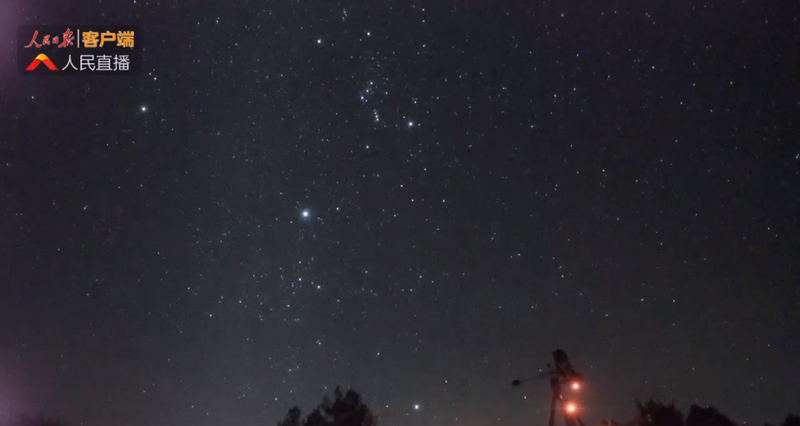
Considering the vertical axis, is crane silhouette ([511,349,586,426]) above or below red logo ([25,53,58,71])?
below

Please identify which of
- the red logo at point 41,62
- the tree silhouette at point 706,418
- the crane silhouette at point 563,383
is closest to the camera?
the crane silhouette at point 563,383

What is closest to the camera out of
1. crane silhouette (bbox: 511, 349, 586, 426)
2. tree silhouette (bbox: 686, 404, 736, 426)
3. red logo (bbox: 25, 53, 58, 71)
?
crane silhouette (bbox: 511, 349, 586, 426)

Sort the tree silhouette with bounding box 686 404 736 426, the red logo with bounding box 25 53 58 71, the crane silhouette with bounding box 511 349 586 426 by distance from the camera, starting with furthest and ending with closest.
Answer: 1. the tree silhouette with bounding box 686 404 736 426
2. the red logo with bounding box 25 53 58 71
3. the crane silhouette with bounding box 511 349 586 426

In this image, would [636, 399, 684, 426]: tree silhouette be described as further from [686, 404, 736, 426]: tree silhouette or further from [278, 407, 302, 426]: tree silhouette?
[278, 407, 302, 426]: tree silhouette

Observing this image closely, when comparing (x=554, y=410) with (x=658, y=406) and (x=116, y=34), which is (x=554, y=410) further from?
(x=658, y=406)

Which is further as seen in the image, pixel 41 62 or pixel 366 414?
pixel 366 414

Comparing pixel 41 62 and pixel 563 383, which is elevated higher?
pixel 41 62

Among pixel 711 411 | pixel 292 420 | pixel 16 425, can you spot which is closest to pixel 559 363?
pixel 292 420

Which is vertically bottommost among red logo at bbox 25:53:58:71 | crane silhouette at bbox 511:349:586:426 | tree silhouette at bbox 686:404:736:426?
crane silhouette at bbox 511:349:586:426

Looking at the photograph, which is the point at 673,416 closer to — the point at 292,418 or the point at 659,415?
the point at 659,415

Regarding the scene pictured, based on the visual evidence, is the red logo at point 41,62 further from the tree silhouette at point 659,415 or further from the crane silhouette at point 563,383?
the tree silhouette at point 659,415

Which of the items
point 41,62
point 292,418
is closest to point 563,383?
point 41,62

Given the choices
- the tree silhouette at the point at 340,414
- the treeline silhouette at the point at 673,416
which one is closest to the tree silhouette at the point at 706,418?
the treeline silhouette at the point at 673,416

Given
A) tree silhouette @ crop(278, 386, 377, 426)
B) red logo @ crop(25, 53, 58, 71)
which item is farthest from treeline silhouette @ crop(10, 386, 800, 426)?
red logo @ crop(25, 53, 58, 71)
